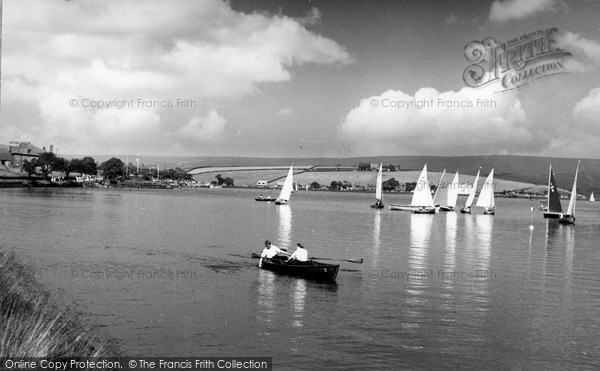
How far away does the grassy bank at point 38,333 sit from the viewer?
1569 cm

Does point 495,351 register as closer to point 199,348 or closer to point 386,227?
point 199,348

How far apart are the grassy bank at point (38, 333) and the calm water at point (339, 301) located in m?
1.71

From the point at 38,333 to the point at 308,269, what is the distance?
898 inches

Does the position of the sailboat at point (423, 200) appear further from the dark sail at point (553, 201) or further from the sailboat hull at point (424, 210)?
the dark sail at point (553, 201)

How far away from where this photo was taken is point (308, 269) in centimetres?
3869

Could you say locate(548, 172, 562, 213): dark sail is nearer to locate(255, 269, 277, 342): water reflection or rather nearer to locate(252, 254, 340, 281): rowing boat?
locate(252, 254, 340, 281): rowing boat

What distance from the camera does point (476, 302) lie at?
34125mm

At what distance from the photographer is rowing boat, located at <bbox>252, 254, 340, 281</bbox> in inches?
1507

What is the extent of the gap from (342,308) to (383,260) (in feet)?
67.1

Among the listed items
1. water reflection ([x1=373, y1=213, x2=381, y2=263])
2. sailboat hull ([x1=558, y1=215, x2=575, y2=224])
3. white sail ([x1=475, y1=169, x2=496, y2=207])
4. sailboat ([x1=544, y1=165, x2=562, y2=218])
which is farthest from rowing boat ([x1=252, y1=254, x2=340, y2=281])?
white sail ([x1=475, y1=169, x2=496, y2=207])

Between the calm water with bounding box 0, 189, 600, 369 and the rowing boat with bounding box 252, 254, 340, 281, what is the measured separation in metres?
0.72

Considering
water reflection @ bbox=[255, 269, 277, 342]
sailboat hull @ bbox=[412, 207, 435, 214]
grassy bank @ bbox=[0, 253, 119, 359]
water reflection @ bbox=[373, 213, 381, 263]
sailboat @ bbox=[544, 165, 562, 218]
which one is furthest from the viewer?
sailboat hull @ bbox=[412, 207, 435, 214]

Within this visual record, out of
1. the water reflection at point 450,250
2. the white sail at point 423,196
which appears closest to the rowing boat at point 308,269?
the water reflection at point 450,250

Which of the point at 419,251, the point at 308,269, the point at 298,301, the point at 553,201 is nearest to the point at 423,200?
the point at 553,201
